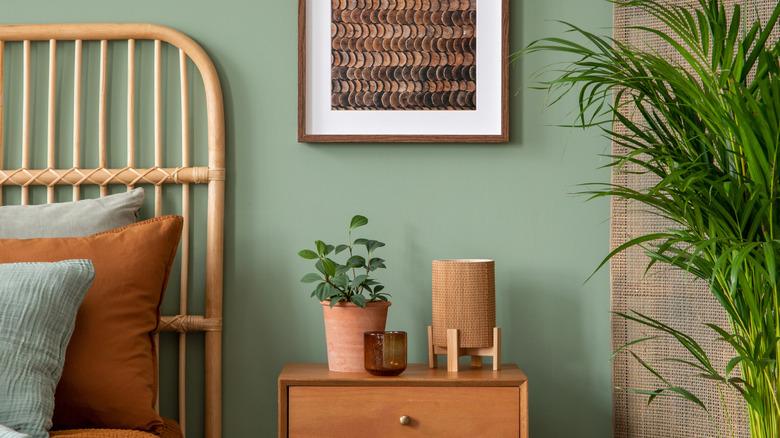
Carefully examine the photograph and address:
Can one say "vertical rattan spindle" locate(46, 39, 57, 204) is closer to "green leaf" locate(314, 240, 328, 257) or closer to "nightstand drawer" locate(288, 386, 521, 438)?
"green leaf" locate(314, 240, 328, 257)

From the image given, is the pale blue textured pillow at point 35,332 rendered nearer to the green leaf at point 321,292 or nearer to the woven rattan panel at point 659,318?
the green leaf at point 321,292

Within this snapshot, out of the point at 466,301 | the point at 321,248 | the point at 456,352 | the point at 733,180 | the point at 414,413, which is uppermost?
the point at 733,180

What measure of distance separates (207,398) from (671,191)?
1.24m

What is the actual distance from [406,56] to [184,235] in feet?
2.43

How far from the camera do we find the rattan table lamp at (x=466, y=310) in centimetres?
194

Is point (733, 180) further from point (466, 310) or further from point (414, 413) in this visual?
point (414, 413)

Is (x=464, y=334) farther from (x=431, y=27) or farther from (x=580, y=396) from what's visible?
(x=431, y=27)

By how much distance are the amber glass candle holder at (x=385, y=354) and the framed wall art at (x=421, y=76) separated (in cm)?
55

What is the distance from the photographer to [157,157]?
2107 millimetres

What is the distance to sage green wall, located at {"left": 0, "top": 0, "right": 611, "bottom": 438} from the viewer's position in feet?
7.04

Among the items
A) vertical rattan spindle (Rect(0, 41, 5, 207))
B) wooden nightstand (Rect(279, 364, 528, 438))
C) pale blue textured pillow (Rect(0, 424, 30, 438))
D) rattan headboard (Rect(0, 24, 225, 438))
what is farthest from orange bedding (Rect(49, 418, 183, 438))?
vertical rattan spindle (Rect(0, 41, 5, 207))

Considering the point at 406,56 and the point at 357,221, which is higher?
Result: the point at 406,56

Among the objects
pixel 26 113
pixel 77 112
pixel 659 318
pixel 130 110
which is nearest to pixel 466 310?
pixel 659 318

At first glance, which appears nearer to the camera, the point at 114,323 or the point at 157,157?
the point at 114,323
